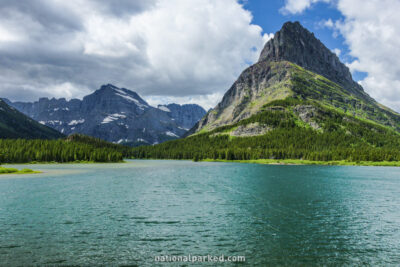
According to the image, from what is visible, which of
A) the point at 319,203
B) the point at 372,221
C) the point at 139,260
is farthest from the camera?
the point at 319,203

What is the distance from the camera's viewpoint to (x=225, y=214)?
4984 centimetres

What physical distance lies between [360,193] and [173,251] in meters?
67.1

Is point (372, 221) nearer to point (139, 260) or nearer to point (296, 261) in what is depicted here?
point (296, 261)

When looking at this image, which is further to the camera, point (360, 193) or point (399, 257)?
point (360, 193)

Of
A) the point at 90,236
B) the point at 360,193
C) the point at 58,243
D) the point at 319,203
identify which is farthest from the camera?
the point at 360,193

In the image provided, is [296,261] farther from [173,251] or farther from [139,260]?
[139,260]

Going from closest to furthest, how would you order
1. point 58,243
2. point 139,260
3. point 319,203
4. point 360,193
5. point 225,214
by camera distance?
point 139,260 → point 58,243 → point 225,214 → point 319,203 → point 360,193

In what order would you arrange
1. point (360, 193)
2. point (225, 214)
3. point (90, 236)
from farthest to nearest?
point (360, 193)
point (225, 214)
point (90, 236)

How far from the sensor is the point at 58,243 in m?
32.8

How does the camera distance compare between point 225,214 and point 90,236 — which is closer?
point 90,236

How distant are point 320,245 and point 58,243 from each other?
32261 mm

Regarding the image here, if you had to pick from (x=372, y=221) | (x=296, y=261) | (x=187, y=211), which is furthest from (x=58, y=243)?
(x=372, y=221)

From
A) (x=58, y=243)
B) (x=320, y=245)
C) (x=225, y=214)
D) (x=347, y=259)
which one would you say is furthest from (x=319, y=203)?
(x=58, y=243)

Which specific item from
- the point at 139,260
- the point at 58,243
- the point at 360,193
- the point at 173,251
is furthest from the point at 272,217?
the point at 360,193
